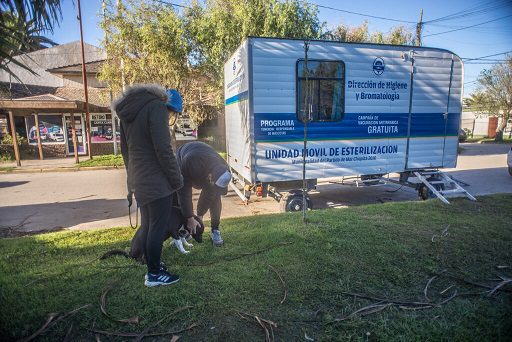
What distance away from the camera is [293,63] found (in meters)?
6.26

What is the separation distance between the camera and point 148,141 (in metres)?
2.91

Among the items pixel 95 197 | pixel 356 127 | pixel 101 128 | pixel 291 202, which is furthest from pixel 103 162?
pixel 356 127

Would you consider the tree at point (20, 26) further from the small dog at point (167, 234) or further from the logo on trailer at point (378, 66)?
the logo on trailer at point (378, 66)

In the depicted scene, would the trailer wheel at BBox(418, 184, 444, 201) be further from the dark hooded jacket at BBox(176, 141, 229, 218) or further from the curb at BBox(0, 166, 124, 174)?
the curb at BBox(0, 166, 124, 174)

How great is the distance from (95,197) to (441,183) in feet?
30.8

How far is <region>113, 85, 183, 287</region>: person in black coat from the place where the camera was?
2834mm

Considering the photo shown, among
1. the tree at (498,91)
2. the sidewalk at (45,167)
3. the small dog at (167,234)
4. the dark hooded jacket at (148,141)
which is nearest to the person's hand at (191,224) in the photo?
the small dog at (167,234)

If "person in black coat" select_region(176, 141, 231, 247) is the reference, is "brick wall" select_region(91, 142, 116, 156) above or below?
below

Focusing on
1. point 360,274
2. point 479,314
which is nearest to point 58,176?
point 360,274

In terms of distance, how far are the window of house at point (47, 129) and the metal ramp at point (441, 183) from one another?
1879cm

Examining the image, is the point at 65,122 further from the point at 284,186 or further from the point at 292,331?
the point at 292,331

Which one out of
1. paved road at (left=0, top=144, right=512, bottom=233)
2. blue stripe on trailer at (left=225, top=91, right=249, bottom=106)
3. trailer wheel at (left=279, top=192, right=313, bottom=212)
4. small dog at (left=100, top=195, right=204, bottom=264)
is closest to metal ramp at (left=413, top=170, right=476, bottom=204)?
paved road at (left=0, top=144, right=512, bottom=233)

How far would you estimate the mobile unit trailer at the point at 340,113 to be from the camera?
6230 millimetres

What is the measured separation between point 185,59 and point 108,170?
6325 mm
